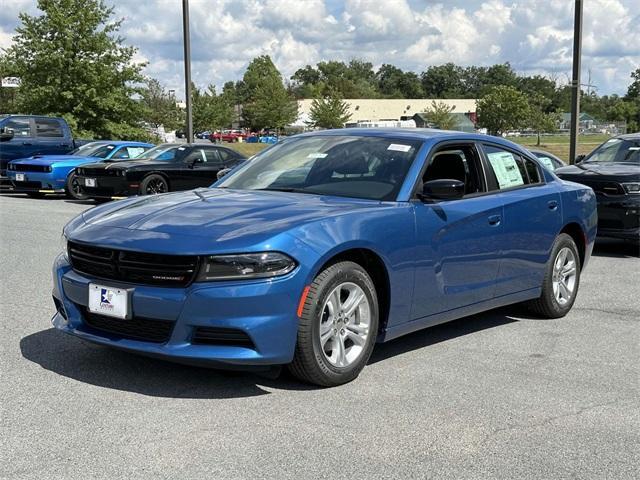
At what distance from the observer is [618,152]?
11766 mm

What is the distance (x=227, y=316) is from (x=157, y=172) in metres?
12.4

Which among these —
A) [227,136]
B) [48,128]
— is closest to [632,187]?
[48,128]

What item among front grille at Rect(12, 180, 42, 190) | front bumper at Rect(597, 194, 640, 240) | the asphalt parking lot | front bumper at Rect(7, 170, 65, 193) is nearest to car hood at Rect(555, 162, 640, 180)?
front bumper at Rect(597, 194, 640, 240)

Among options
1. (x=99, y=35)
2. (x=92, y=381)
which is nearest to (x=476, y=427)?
(x=92, y=381)

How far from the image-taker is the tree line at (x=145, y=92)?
94.9ft

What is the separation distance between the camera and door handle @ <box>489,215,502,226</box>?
5.61 metres

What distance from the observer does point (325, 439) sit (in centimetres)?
369

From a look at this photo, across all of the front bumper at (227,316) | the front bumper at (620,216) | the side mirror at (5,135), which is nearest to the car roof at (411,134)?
the front bumper at (227,316)

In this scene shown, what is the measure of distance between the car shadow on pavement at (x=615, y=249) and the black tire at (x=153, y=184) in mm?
8621

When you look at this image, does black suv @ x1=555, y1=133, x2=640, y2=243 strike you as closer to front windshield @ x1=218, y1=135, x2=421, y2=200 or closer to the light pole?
front windshield @ x1=218, y1=135, x2=421, y2=200

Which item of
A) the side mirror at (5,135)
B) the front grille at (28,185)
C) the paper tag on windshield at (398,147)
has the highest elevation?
the side mirror at (5,135)

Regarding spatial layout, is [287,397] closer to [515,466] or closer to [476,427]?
[476,427]

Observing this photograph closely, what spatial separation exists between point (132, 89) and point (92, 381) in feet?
90.6

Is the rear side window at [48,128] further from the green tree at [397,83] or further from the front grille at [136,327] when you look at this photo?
the green tree at [397,83]
